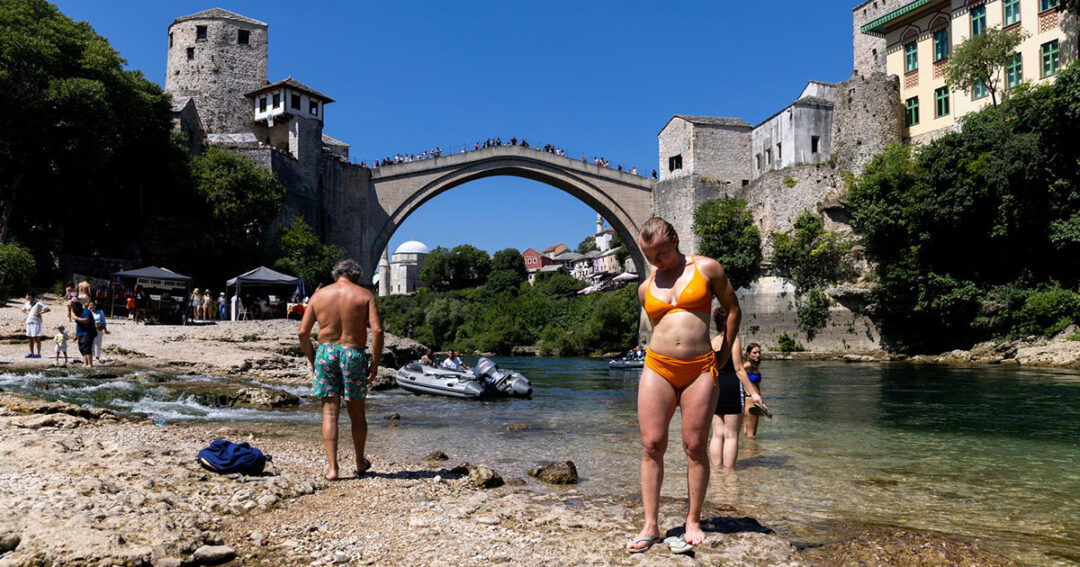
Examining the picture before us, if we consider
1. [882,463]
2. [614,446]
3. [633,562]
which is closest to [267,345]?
[614,446]

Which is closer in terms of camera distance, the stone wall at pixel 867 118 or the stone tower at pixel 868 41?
the stone wall at pixel 867 118

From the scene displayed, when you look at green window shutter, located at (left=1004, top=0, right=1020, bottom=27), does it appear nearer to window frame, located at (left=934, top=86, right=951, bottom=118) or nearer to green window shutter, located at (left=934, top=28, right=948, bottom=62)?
green window shutter, located at (left=934, top=28, right=948, bottom=62)

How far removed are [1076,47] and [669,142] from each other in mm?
18840

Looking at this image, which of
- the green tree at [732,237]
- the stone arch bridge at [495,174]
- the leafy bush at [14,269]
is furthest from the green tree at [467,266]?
the leafy bush at [14,269]

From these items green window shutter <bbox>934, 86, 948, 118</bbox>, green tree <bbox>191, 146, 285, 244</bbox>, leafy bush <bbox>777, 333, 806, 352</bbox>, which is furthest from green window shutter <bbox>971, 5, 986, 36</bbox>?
green tree <bbox>191, 146, 285, 244</bbox>

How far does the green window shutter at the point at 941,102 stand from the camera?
28.6m

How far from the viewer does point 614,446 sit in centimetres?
758

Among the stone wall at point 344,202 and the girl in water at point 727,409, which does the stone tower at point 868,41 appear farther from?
the girl in water at point 727,409

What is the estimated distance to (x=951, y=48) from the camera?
28.1 m

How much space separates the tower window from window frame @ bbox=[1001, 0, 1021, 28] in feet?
51.4

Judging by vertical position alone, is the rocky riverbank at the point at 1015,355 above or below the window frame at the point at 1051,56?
below

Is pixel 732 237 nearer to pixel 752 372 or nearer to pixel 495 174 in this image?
pixel 495 174

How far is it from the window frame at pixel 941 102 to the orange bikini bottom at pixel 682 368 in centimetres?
3038

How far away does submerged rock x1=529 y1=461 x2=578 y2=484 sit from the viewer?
5492 mm
